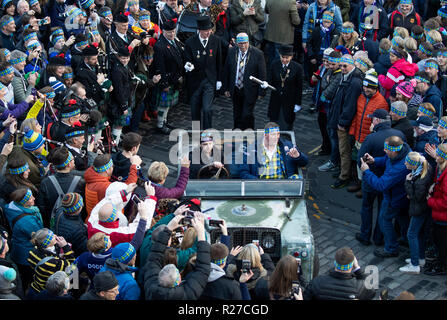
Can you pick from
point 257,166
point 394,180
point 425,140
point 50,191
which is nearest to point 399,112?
point 425,140

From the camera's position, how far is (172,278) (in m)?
5.98

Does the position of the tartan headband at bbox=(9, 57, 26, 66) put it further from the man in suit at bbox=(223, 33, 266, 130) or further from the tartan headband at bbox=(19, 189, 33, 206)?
the tartan headband at bbox=(19, 189, 33, 206)

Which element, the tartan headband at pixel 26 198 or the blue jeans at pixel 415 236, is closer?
the tartan headband at pixel 26 198

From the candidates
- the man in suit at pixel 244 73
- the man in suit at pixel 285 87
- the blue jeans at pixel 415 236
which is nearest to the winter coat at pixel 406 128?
the blue jeans at pixel 415 236

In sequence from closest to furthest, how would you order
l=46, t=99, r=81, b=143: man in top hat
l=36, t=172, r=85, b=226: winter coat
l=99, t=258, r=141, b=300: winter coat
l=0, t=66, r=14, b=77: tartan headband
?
l=99, t=258, r=141, b=300: winter coat < l=36, t=172, r=85, b=226: winter coat < l=46, t=99, r=81, b=143: man in top hat < l=0, t=66, r=14, b=77: tartan headband

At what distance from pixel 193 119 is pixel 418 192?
17.5 feet

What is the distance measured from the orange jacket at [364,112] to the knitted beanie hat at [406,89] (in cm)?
31

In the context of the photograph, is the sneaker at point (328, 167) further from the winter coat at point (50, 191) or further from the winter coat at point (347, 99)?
the winter coat at point (50, 191)

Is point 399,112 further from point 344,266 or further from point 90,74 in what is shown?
point 90,74

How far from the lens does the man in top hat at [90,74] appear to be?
438 inches

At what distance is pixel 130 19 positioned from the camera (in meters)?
13.2

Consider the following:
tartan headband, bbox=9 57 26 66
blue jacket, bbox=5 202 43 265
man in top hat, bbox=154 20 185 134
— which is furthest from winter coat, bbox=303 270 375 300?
man in top hat, bbox=154 20 185 134

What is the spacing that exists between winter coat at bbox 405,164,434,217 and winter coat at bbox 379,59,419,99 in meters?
2.99

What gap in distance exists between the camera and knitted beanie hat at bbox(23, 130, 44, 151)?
28.3 ft
